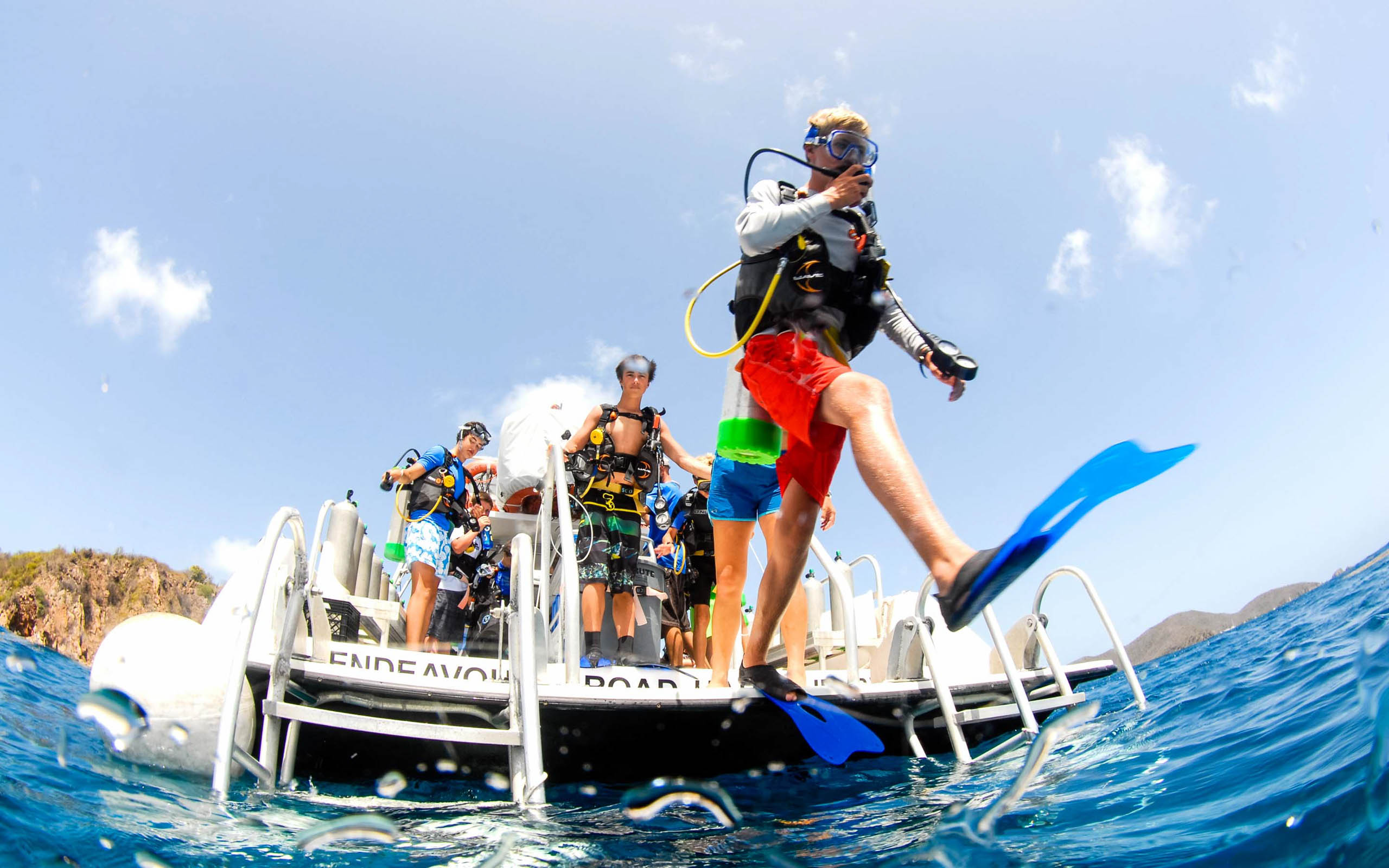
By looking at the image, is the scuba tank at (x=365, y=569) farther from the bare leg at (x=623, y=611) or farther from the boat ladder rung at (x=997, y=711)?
the boat ladder rung at (x=997, y=711)

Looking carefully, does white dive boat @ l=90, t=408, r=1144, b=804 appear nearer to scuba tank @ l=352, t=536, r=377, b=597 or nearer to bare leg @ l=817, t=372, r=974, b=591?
bare leg @ l=817, t=372, r=974, b=591

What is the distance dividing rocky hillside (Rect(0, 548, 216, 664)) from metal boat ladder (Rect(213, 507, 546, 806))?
2360 centimetres

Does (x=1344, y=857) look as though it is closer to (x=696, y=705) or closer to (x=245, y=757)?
(x=696, y=705)

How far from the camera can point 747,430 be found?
98.6 inches

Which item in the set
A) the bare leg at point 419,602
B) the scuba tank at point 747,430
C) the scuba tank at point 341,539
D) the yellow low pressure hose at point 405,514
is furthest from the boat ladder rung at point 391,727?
the scuba tank at point 341,539

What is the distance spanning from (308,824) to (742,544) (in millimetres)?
1650

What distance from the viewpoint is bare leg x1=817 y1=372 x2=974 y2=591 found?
5.00 feet

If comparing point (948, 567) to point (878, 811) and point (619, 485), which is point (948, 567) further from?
point (619, 485)

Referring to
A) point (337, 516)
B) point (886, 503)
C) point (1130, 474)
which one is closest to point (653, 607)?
point (337, 516)

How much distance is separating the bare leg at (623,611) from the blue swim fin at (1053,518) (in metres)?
3.24

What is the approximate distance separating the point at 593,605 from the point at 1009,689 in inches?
88.6

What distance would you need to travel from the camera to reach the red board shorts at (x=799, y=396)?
2.03 meters

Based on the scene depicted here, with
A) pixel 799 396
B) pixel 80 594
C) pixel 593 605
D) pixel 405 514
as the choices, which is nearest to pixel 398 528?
pixel 405 514

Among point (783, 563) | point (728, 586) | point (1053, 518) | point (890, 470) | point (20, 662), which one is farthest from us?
point (20, 662)
